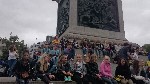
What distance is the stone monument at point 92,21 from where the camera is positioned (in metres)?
30.4

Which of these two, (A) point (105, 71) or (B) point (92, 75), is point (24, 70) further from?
(A) point (105, 71)

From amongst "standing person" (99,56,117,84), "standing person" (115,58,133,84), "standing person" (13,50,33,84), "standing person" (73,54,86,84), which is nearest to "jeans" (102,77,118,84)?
"standing person" (99,56,117,84)

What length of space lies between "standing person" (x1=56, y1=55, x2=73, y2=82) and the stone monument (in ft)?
56.3

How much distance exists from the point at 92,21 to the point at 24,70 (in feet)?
67.3

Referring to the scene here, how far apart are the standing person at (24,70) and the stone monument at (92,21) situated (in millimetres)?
18571

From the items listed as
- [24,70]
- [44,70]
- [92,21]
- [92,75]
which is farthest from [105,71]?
[92,21]

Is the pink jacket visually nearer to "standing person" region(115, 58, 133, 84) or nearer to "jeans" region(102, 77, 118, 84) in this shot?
"jeans" region(102, 77, 118, 84)

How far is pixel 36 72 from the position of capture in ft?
37.9

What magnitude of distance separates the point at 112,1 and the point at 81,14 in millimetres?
4954

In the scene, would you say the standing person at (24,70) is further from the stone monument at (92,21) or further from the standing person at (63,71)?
the stone monument at (92,21)

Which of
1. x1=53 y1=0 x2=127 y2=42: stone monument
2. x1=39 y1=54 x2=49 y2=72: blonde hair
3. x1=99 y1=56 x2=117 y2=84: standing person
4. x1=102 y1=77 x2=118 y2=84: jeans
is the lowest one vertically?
x1=102 y1=77 x2=118 y2=84: jeans

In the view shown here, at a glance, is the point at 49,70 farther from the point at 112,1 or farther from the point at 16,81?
the point at 112,1

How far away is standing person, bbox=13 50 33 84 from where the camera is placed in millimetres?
10867

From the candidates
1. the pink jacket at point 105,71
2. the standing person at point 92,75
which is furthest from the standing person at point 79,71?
the pink jacket at point 105,71
